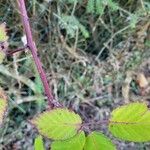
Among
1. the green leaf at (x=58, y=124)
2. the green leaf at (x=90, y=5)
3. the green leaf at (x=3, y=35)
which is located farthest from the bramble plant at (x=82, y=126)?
the green leaf at (x=90, y=5)

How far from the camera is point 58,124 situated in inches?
19.6

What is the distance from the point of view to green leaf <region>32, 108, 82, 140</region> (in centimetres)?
49

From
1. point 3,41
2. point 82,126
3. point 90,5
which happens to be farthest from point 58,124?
point 90,5

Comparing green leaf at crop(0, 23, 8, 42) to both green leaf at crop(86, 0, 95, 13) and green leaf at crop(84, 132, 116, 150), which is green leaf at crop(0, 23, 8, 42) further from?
green leaf at crop(86, 0, 95, 13)

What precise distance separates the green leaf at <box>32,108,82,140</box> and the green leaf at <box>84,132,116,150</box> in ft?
0.07

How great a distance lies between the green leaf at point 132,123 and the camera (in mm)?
470

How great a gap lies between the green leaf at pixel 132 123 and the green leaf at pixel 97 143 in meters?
0.02

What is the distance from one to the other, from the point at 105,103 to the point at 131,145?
0.62 ft

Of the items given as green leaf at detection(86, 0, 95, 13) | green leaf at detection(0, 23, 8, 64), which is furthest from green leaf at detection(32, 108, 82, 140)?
green leaf at detection(86, 0, 95, 13)

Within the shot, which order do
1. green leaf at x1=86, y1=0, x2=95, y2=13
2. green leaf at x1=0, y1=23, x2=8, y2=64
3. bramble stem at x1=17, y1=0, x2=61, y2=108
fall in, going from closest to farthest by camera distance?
bramble stem at x1=17, y1=0, x2=61, y2=108 < green leaf at x1=0, y1=23, x2=8, y2=64 < green leaf at x1=86, y1=0, x2=95, y2=13

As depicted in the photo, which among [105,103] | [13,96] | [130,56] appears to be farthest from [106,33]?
[13,96]

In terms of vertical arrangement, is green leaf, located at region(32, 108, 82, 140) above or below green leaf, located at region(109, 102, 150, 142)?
above

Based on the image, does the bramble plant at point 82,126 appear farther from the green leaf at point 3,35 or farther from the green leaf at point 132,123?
the green leaf at point 3,35

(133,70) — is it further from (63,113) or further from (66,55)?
(63,113)
